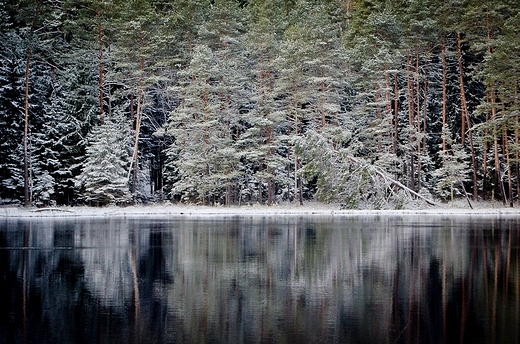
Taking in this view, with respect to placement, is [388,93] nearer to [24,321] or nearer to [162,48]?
[162,48]

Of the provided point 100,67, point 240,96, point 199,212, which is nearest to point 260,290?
point 199,212

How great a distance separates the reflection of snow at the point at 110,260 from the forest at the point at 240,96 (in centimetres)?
2145

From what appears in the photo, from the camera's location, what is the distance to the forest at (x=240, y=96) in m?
47.0

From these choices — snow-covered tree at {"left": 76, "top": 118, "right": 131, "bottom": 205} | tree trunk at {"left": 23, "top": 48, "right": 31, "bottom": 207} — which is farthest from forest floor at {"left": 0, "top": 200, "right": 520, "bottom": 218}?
tree trunk at {"left": 23, "top": 48, "right": 31, "bottom": 207}

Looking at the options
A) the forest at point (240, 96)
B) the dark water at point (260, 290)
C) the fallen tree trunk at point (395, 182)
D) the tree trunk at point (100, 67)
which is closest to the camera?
the dark water at point (260, 290)

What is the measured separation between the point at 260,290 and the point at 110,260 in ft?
20.0

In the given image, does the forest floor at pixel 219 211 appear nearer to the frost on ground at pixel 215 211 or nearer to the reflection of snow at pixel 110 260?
the frost on ground at pixel 215 211

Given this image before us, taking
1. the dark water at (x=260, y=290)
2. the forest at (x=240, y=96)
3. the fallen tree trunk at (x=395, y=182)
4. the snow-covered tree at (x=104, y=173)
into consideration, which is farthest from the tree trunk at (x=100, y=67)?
the dark water at (x=260, y=290)

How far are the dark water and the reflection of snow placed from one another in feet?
0.13

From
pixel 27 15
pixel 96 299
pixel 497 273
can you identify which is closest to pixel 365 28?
pixel 27 15

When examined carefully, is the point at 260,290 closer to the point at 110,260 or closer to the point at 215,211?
the point at 110,260

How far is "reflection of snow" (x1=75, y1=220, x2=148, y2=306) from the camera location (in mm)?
12277

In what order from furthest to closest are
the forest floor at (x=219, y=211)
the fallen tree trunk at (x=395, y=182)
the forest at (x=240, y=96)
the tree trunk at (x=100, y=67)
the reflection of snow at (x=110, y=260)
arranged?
the tree trunk at (x=100, y=67) → the forest at (x=240, y=96) → the fallen tree trunk at (x=395, y=182) → the forest floor at (x=219, y=211) → the reflection of snow at (x=110, y=260)

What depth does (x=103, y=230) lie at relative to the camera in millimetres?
27234
